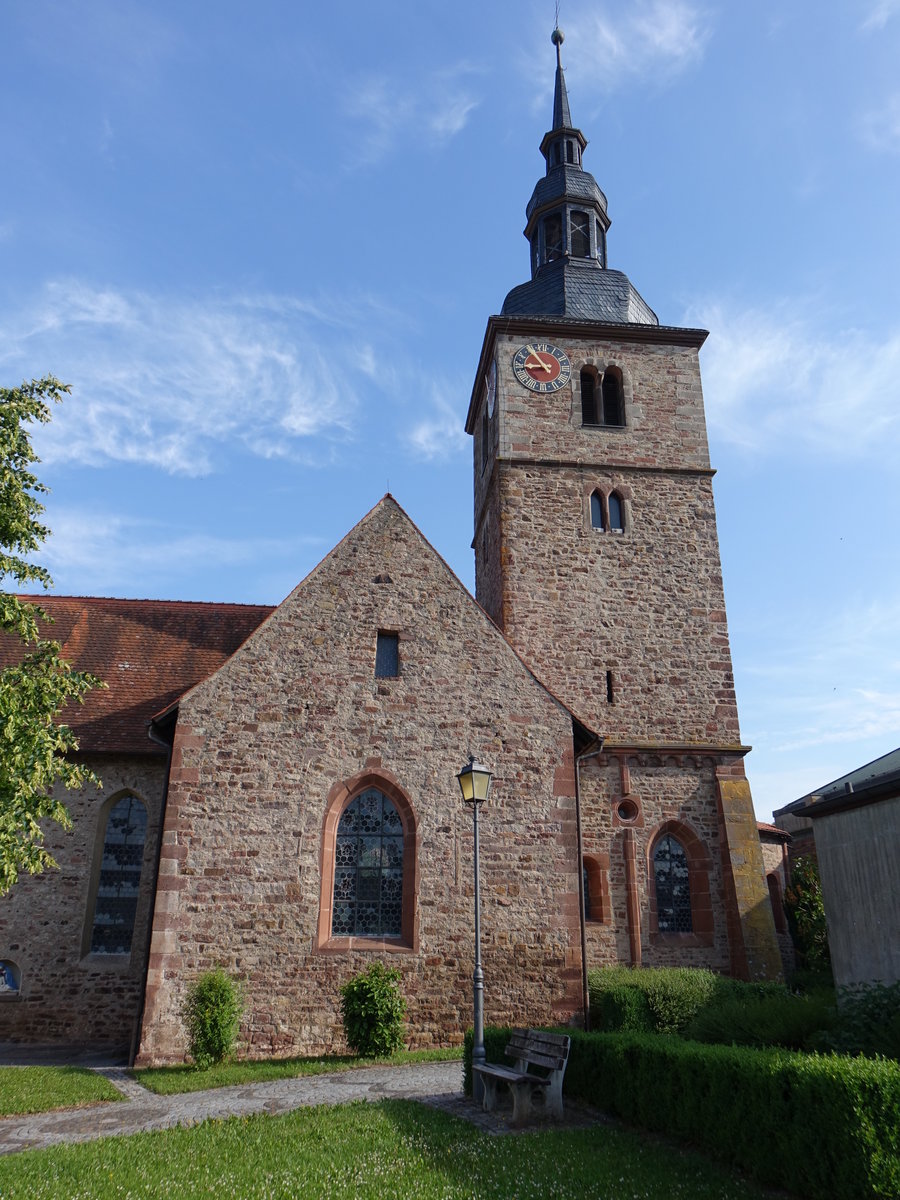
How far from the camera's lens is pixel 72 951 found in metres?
14.6

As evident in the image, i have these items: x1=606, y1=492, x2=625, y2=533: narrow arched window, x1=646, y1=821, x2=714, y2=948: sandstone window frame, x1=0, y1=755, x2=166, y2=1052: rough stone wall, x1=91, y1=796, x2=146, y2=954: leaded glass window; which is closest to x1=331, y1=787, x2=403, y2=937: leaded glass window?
x1=0, y1=755, x2=166, y2=1052: rough stone wall

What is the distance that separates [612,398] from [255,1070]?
1656 cm

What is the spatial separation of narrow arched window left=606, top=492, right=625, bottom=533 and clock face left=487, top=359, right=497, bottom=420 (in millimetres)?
3900

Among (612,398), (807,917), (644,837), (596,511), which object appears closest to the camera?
(644,837)

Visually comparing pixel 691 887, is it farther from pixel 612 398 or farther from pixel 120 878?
pixel 612 398

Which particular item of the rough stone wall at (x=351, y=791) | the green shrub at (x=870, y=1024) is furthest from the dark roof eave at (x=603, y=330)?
the green shrub at (x=870, y=1024)

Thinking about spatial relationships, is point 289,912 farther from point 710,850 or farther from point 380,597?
point 710,850

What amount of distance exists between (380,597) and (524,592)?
474 centimetres

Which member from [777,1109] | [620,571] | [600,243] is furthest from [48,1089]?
[600,243]

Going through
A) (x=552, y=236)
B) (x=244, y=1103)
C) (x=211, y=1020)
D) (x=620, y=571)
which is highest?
(x=552, y=236)

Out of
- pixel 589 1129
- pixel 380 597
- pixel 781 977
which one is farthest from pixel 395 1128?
pixel 781 977

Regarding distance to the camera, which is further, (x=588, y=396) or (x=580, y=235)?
(x=580, y=235)

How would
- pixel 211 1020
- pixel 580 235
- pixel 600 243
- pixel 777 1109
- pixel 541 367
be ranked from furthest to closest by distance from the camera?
pixel 600 243
pixel 580 235
pixel 541 367
pixel 211 1020
pixel 777 1109

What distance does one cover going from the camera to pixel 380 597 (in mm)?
15391
